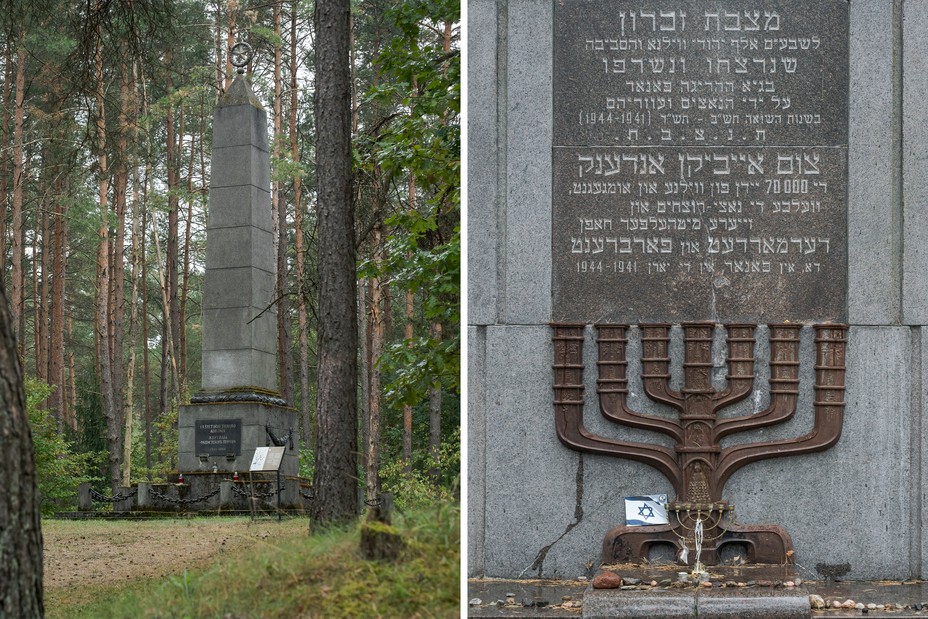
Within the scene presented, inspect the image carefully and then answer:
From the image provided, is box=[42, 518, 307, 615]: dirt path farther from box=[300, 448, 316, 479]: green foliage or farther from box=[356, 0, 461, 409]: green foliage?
box=[300, 448, 316, 479]: green foliage

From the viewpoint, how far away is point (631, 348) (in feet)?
24.1

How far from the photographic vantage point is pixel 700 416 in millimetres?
7258

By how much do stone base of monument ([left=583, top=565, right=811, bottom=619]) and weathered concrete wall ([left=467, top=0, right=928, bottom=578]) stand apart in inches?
27.4

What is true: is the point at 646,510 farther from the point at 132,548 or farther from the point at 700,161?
the point at 132,548

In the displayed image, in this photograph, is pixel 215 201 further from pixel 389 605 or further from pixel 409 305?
pixel 389 605

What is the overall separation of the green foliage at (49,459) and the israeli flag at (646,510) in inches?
374

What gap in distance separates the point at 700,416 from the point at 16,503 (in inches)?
153

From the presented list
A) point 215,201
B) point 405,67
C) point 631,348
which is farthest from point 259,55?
point 631,348

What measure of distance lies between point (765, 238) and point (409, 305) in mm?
20943

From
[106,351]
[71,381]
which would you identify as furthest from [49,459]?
[71,381]

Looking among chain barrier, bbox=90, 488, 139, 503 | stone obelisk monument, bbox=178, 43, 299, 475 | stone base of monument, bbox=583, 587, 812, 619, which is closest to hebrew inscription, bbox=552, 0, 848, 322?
stone base of monument, bbox=583, 587, 812, 619

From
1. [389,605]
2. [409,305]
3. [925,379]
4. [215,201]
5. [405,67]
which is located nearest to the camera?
[389,605]

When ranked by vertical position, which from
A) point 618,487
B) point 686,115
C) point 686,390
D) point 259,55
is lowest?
point 618,487

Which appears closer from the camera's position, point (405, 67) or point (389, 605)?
point (389, 605)
